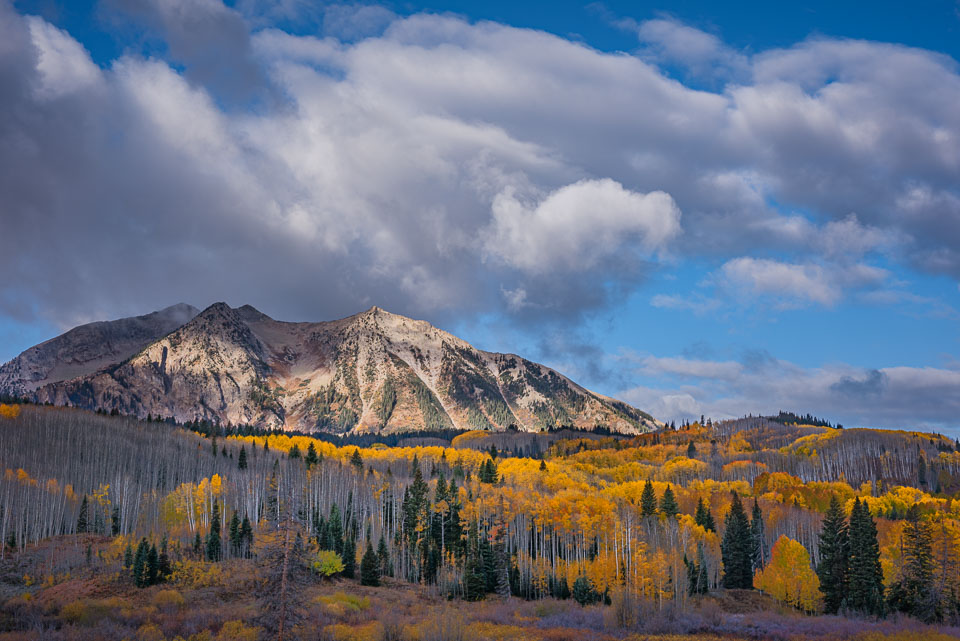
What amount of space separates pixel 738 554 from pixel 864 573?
29.0 m

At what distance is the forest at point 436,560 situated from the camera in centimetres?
6794

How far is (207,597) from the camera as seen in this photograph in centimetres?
8950

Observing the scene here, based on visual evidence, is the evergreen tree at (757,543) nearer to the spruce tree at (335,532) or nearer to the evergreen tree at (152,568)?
the spruce tree at (335,532)

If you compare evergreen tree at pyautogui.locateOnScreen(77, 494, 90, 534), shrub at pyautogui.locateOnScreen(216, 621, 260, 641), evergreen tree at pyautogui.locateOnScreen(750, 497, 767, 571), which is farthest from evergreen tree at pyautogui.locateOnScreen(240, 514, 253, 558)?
evergreen tree at pyautogui.locateOnScreen(750, 497, 767, 571)

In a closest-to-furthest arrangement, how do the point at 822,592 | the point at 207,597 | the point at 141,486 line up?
the point at 207,597
the point at 822,592
the point at 141,486

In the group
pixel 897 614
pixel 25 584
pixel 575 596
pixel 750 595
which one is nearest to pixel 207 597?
pixel 25 584

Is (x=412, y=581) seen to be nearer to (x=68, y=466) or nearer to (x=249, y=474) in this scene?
(x=249, y=474)

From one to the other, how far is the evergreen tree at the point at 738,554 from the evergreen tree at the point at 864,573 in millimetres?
25358

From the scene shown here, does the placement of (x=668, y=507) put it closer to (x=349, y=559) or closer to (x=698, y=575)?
(x=698, y=575)

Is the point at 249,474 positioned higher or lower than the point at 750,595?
higher

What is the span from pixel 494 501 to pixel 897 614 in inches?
2454

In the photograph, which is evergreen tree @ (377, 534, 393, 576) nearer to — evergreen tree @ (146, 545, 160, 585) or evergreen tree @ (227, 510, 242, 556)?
evergreen tree @ (227, 510, 242, 556)

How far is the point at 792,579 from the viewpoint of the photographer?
97.9m

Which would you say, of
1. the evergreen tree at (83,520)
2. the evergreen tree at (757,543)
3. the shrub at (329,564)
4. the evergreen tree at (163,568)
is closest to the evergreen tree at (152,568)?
the evergreen tree at (163,568)
